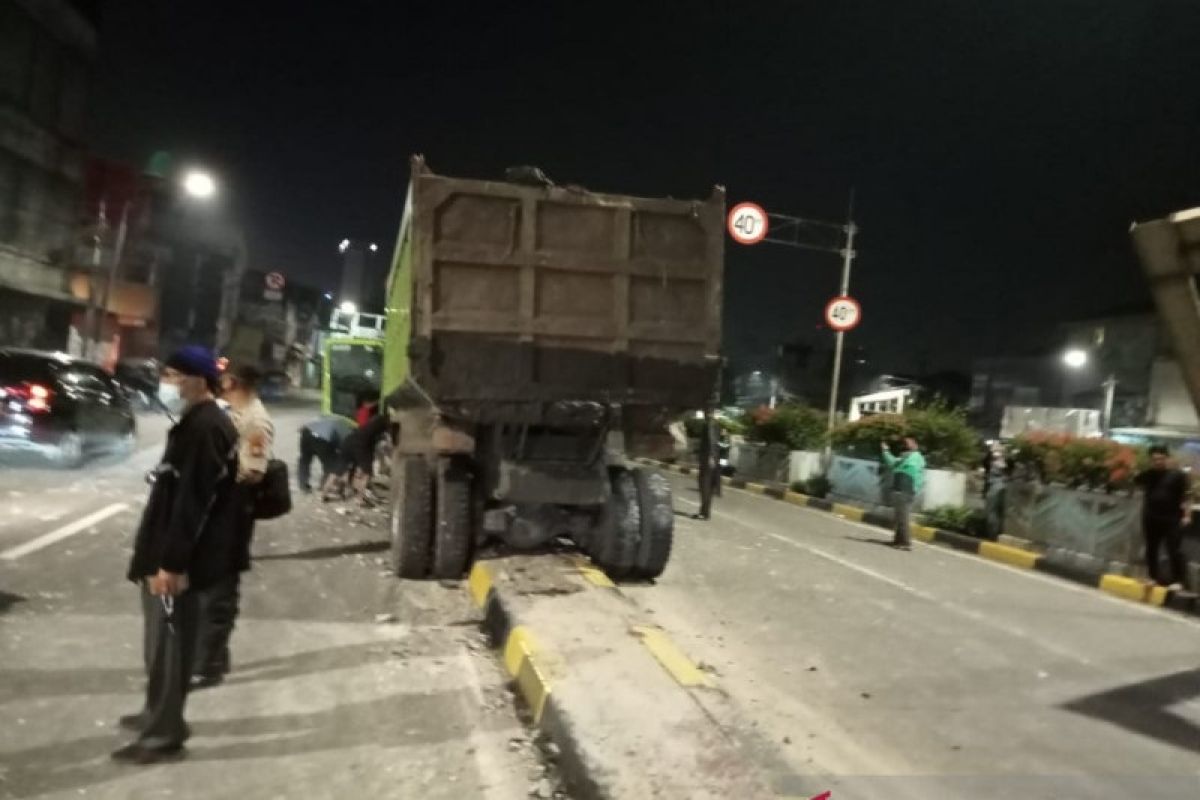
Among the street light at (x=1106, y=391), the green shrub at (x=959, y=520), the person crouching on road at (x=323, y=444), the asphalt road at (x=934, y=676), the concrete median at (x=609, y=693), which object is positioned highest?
the street light at (x=1106, y=391)

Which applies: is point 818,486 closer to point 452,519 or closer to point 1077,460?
point 1077,460

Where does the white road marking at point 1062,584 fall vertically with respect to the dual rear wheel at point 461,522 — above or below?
below

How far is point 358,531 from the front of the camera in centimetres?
1148

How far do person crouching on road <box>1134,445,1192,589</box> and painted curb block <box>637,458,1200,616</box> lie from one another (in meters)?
0.23

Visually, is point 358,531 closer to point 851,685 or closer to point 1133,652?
point 851,685

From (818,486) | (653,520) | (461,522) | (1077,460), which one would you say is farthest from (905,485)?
(818,486)

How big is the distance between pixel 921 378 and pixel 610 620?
60.2m

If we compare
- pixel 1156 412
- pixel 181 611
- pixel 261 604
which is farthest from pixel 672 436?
pixel 1156 412

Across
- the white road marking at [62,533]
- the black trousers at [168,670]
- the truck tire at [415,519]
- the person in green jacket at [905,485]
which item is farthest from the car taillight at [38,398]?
the person in green jacket at [905,485]

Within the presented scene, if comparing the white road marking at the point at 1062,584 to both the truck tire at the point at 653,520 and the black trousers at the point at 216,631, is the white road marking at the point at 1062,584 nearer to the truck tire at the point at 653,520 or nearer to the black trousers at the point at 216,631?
the truck tire at the point at 653,520

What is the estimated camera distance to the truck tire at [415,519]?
8.74 metres

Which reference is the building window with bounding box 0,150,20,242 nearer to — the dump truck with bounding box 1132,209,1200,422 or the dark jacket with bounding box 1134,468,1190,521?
the dark jacket with bounding box 1134,468,1190,521

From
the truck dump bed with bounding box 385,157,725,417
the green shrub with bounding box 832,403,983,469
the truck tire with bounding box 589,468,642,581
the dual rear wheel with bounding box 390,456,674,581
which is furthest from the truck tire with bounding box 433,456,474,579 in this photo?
the green shrub with bounding box 832,403,983,469

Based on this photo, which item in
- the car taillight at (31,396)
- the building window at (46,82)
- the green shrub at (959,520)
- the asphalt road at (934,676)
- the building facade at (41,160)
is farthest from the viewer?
the building window at (46,82)
